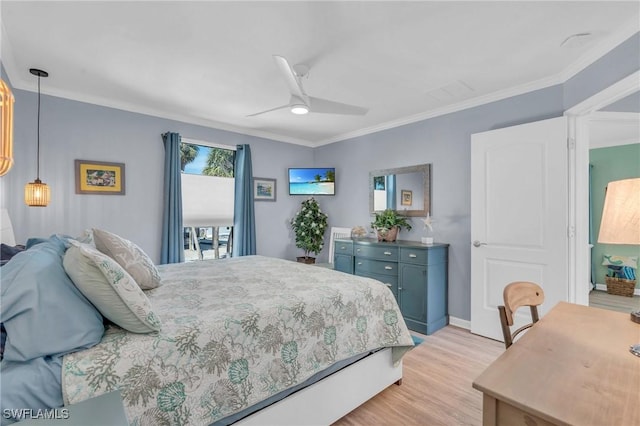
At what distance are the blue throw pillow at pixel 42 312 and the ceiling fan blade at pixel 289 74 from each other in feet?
5.27

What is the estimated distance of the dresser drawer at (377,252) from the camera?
369 cm

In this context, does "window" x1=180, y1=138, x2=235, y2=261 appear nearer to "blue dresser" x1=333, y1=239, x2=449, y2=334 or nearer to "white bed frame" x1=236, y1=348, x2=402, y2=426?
"blue dresser" x1=333, y1=239, x2=449, y2=334

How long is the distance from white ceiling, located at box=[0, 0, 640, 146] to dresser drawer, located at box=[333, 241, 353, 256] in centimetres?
188

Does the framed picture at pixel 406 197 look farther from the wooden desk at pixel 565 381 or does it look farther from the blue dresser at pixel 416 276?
the wooden desk at pixel 565 381

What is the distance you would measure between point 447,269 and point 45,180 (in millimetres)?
4574

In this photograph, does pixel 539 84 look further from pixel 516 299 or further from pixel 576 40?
pixel 516 299

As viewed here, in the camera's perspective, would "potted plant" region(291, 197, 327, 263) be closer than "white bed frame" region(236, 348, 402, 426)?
No

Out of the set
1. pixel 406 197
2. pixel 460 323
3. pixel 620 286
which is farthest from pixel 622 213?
pixel 620 286

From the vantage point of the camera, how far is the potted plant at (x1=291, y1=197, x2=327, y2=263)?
505 centimetres

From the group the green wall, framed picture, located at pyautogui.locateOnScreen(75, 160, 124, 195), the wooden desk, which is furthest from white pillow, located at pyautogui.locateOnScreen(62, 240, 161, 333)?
the green wall

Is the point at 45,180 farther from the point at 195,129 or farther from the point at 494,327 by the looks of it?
the point at 494,327

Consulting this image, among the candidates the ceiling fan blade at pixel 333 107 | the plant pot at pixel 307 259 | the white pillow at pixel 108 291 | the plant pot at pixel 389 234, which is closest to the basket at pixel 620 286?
the plant pot at pixel 389 234

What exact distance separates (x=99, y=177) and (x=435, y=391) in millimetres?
3993

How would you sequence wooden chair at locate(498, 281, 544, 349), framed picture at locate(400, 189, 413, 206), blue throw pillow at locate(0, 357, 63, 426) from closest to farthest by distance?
blue throw pillow at locate(0, 357, 63, 426) → wooden chair at locate(498, 281, 544, 349) → framed picture at locate(400, 189, 413, 206)
